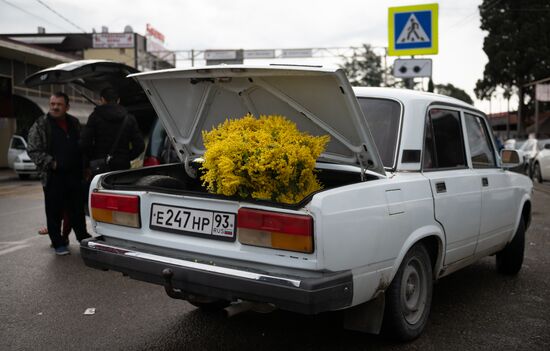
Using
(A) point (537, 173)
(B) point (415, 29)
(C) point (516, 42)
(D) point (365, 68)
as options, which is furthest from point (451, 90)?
(B) point (415, 29)

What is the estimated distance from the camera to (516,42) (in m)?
36.5

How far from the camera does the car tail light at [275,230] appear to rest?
2.74 meters

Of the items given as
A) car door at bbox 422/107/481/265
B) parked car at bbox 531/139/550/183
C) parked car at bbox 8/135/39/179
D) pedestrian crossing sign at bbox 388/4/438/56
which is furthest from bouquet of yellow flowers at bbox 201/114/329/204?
parked car at bbox 8/135/39/179

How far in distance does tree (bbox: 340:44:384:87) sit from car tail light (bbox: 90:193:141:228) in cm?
2693

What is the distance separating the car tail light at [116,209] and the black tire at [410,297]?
5.33 ft

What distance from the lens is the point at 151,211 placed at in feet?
11.1

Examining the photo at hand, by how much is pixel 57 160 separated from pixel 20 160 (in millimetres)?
14792

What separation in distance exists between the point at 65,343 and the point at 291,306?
171cm

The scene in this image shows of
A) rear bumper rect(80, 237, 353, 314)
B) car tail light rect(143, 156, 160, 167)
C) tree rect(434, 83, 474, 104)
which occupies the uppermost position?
tree rect(434, 83, 474, 104)

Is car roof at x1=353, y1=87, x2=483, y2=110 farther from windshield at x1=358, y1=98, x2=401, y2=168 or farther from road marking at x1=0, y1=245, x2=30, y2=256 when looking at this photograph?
road marking at x1=0, y1=245, x2=30, y2=256

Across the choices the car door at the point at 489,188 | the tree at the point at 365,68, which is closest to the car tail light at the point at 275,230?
the car door at the point at 489,188

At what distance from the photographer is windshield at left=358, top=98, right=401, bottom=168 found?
359 centimetres

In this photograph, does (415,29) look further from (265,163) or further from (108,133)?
(265,163)

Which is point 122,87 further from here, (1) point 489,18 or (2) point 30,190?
(1) point 489,18
